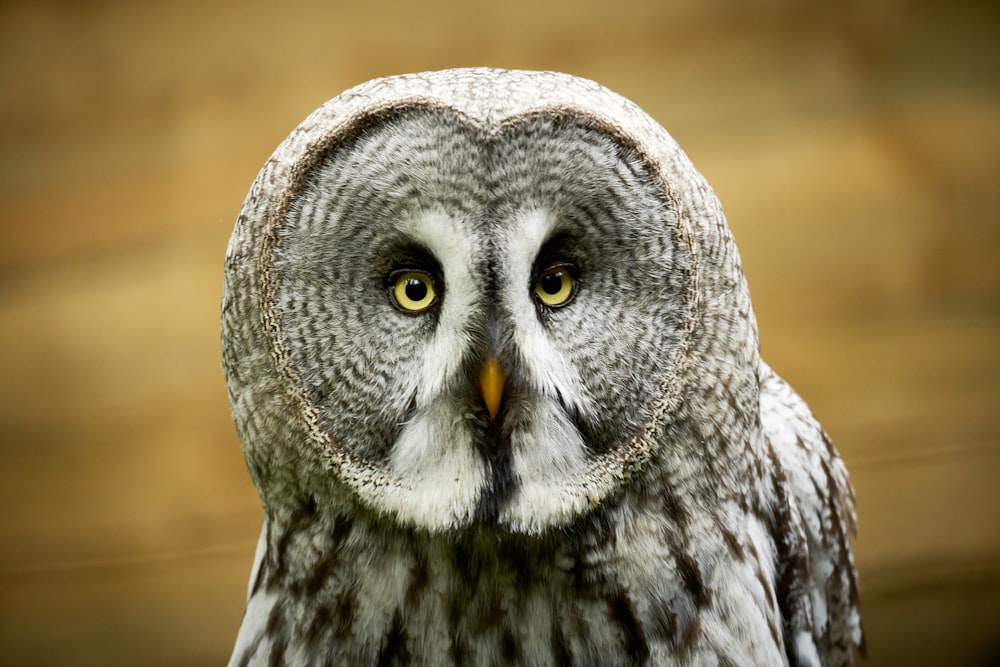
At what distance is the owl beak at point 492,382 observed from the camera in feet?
3.02

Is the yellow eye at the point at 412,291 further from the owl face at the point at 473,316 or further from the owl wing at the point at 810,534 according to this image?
the owl wing at the point at 810,534

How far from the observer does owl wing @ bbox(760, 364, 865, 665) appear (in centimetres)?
118

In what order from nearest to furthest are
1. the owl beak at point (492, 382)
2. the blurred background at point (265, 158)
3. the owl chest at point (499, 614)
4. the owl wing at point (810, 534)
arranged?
the owl beak at point (492, 382)
the owl chest at point (499, 614)
the owl wing at point (810, 534)
the blurred background at point (265, 158)

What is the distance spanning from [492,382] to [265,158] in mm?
921

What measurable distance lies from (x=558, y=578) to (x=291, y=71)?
1.06m

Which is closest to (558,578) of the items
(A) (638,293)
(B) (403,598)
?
(B) (403,598)

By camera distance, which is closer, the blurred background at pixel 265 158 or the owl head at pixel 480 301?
the owl head at pixel 480 301

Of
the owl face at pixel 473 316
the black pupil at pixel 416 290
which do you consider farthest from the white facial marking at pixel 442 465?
the black pupil at pixel 416 290

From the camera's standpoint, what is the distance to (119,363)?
1.75 meters

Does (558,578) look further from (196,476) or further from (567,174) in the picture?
(196,476)

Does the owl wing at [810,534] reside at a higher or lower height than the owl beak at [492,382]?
lower

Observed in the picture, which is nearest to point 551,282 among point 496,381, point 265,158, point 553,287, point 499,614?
point 553,287

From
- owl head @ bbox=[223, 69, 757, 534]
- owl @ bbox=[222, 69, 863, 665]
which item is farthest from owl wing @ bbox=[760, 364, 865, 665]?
owl head @ bbox=[223, 69, 757, 534]

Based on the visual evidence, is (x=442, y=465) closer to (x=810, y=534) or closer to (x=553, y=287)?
(x=553, y=287)
